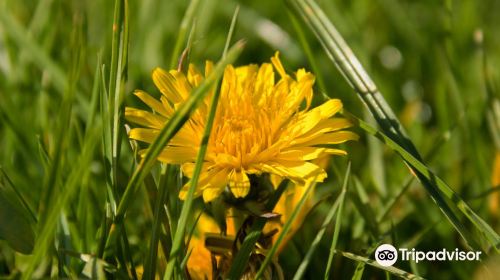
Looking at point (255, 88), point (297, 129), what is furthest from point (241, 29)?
point (297, 129)

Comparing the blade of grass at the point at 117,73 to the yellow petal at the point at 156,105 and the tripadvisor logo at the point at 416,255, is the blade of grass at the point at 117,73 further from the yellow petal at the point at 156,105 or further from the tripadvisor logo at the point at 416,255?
the tripadvisor logo at the point at 416,255

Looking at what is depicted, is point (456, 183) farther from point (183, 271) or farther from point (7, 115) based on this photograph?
point (7, 115)

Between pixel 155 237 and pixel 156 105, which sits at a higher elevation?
pixel 156 105

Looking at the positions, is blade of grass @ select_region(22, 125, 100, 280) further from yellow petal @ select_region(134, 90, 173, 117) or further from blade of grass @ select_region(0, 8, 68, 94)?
blade of grass @ select_region(0, 8, 68, 94)

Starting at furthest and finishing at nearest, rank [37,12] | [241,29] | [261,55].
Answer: [241,29] < [261,55] < [37,12]

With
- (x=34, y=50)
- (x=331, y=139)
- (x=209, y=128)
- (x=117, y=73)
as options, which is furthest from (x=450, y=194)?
(x=34, y=50)

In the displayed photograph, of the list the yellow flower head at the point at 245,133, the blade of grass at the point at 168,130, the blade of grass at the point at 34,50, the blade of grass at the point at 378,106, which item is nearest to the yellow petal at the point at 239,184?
the yellow flower head at the point at 245,133

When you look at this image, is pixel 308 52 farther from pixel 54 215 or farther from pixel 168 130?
pixel 54 215
